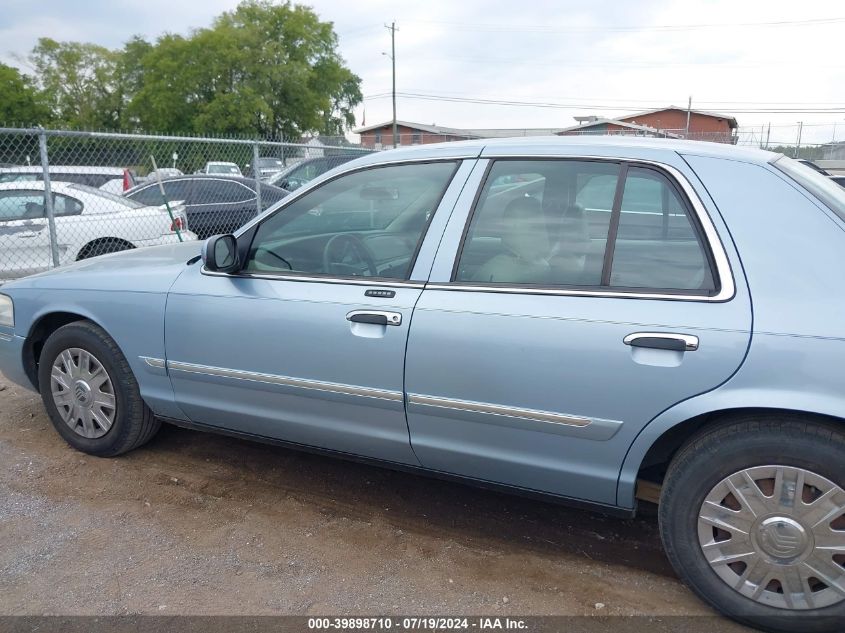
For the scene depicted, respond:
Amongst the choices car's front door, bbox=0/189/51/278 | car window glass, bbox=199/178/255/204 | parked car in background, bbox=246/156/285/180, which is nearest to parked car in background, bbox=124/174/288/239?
car window glass, bbox=199/178/255/204

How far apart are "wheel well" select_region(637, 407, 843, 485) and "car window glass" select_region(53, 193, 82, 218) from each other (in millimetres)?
7194

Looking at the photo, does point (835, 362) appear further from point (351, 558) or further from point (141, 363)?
point (141, 363)

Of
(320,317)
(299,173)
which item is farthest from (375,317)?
(299,173)

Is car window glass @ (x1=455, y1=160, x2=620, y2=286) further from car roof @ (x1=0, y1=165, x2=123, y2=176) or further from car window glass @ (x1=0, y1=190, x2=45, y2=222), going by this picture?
car window glass @ (x1=0, y1=190, x2=45, y2=222)

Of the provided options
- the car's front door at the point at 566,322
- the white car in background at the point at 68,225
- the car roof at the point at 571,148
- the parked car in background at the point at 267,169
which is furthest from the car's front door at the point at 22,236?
the car's front door at the point at 566,322

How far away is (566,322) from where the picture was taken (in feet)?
8.63

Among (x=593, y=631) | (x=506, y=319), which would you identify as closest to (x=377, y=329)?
(x=506, y=319)

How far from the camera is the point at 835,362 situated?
2.23 m

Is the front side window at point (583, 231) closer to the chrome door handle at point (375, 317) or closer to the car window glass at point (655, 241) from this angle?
the car window glass at point (655, 241)

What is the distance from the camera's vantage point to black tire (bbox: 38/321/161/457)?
3762mm

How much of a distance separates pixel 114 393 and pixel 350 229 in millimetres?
1559

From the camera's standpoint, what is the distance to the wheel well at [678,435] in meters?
2.37

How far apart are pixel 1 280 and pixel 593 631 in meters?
7.15

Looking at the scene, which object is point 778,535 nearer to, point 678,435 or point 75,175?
point 678,435
